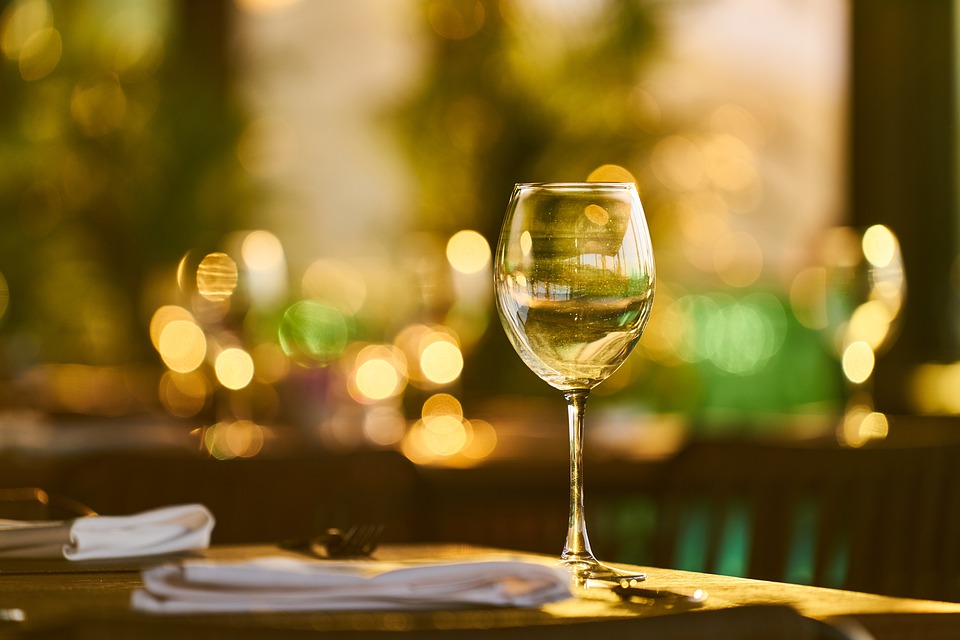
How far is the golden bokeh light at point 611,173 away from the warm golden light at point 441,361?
277 centimetres

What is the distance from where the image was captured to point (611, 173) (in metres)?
5.30

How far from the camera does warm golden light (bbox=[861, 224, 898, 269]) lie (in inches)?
84.5

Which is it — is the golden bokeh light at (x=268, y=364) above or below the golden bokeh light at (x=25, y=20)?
below

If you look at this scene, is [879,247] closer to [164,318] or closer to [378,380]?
[378,380]

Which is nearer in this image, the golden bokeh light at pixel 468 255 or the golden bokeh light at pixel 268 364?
the golden bokeh light at pixel 268 364

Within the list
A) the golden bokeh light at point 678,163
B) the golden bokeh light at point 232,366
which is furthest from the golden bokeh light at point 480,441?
the golden bokeh light at point 678,163

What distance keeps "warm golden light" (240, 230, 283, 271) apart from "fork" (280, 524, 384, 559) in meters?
1.28

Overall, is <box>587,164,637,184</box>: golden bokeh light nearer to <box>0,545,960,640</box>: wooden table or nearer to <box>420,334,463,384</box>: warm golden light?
<box>420,334,463,384</box>: warm golden light

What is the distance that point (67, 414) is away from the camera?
8.32 ft

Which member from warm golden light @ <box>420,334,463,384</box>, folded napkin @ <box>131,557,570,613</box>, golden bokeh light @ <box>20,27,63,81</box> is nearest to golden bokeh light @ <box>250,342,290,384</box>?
warm golden light @ <box>420,334,463,384</box>

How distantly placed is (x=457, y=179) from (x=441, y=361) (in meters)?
3.17

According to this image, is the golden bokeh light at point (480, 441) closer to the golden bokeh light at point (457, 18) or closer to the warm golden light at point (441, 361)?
the warm golden light at point (441, 361)

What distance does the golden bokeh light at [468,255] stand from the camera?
2447mm

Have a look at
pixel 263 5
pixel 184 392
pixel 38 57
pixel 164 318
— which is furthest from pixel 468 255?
pixel 263 5
